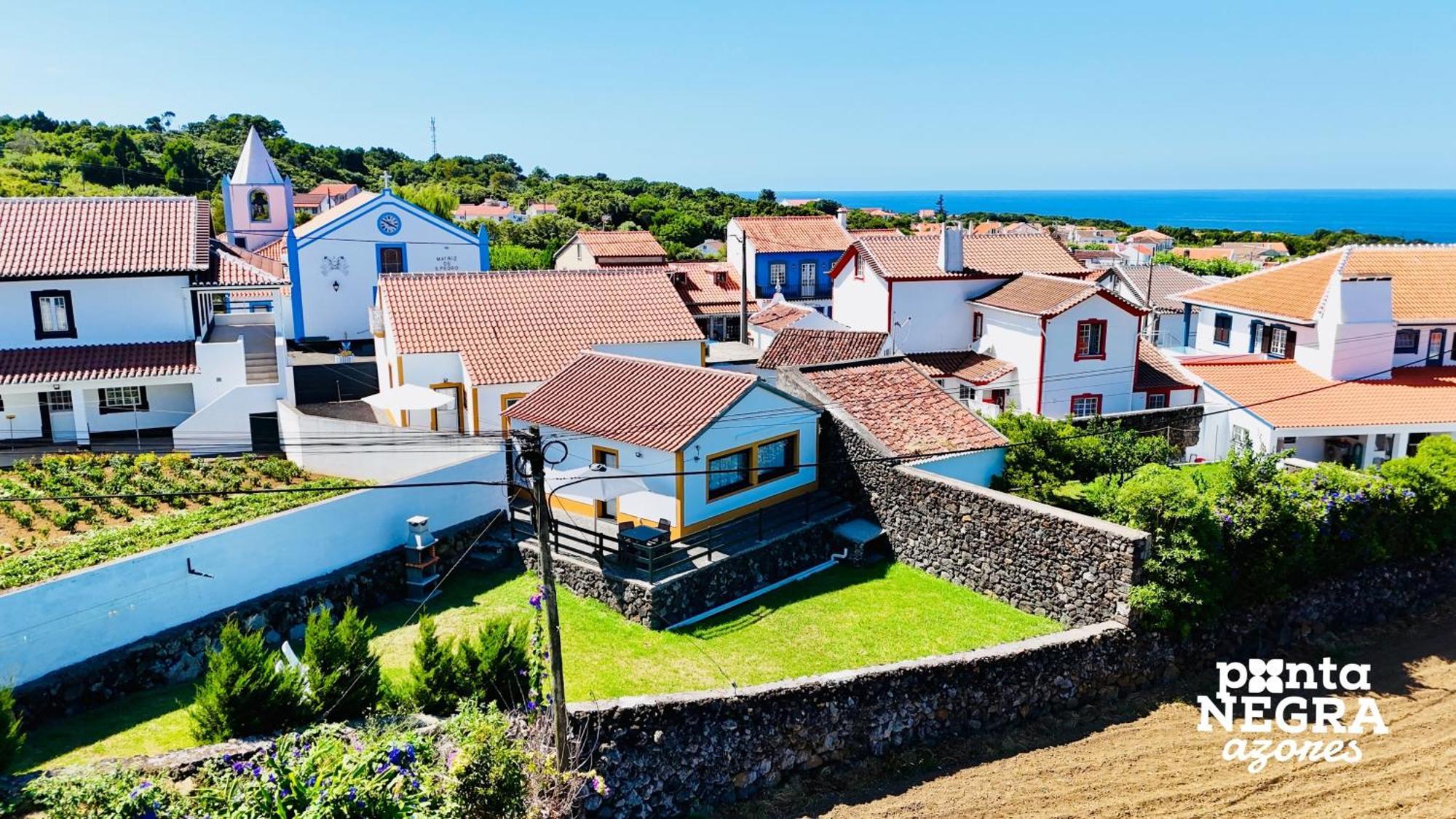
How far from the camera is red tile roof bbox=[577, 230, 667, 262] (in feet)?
186

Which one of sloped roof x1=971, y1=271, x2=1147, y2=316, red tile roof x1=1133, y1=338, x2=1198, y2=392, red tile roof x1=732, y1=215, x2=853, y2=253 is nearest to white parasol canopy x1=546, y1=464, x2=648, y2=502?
sloped roof x1=971, y1=271, x2=1147, y2=316

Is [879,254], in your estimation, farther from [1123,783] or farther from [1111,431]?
[1123,783]

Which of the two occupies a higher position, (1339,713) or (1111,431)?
(1111,431)

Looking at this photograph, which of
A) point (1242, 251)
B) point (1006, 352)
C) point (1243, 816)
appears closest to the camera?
point (1243, 816)

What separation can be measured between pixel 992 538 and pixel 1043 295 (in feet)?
51.3

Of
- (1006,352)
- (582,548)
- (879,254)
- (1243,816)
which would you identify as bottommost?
(1243,816)

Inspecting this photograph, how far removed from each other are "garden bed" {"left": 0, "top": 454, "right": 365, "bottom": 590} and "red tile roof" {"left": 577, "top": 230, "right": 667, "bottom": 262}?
36.2 meters

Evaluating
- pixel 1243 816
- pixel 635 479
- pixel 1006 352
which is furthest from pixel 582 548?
pixel 1006 352

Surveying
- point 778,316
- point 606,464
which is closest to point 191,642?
point 606,464

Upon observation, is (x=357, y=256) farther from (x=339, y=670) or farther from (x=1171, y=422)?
(x=1171, y=422)

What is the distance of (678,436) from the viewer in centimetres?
2003

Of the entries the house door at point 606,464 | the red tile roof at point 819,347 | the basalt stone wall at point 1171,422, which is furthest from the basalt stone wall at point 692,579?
the red tile roof at point 819,347

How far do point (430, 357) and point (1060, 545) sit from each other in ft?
55.4

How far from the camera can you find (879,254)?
122 feet
